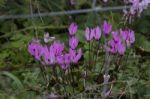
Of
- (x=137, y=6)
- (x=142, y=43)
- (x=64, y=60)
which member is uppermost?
(x=137, y=6)

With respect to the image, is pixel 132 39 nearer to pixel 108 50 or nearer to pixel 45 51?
pixel 108 50

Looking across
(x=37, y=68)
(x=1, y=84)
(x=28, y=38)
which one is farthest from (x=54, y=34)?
(x=1, y=84)

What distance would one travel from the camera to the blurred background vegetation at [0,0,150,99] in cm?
229

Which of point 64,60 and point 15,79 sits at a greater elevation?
point 64,60

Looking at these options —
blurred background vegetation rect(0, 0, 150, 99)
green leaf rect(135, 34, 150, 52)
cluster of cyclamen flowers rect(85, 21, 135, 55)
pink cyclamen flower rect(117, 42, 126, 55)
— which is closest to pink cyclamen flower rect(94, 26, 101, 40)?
cluster of cyclamen flowers rect(85, 21, 135, 55)

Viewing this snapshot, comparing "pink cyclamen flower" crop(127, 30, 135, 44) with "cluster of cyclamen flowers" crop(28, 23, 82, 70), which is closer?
"cluster of cyclamen flowers" crop(28, 23, 82, 70)

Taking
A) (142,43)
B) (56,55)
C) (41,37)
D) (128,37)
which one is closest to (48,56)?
(56,55)

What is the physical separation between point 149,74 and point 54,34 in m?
0.84

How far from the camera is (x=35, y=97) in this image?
2193 mm

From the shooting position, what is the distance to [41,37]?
2.77m

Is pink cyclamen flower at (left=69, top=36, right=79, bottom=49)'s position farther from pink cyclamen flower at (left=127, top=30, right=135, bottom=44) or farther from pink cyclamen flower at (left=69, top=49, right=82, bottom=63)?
pink cyclamen flower at (left=127, top=30, right=135, bottom=44)

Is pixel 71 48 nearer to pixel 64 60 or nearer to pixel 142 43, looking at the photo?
pixel 64 60

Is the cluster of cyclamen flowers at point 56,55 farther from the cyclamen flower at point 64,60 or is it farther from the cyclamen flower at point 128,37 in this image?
the cyclamen flower at point 128,37

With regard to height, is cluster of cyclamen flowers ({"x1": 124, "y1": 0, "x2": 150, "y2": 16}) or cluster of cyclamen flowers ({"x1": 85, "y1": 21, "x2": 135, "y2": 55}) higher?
cluster of cyclamen flowers ({"x1": 124, "y1": 0, "x2": 150, "y2": 16})
